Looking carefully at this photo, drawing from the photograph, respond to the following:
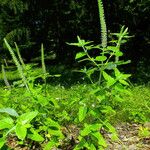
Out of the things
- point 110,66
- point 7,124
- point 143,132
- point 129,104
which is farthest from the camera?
point 129,104

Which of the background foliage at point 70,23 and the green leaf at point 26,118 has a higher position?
the green leaf at point 26,118

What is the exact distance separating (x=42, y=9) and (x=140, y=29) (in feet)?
15.0

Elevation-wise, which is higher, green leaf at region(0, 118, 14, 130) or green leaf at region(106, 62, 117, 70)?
green leaf at region(0, 118, 14, 130)

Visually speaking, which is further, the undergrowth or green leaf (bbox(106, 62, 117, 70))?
green leaf (bbox(106, 62, 117, 70))

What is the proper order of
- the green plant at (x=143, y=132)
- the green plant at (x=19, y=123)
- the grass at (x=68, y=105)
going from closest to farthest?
the green plant at (x=19, y=123) → the grass at (x=68, y=105) → the green plant at (x=143, y=132)

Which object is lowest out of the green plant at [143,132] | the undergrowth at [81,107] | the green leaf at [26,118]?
the green plant at [143,132]

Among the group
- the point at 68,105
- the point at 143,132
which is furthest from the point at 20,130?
the point at 68,105

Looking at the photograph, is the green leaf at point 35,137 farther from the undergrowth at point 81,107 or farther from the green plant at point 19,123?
the green plant at point 19,123

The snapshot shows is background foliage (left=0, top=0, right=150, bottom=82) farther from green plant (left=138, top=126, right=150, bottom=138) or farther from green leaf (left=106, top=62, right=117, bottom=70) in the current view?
green leaf (left=106, top=62, right=117, bottom=70)

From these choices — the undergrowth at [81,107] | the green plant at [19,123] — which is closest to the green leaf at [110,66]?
the undergrowth at [81,107]

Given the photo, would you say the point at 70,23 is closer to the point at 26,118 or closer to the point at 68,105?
the point at 68,105

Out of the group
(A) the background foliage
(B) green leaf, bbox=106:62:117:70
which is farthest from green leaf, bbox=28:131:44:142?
(A) the background foliage

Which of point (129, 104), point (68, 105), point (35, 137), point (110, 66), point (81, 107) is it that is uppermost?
point (110, 66)

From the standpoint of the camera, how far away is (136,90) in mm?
12375
